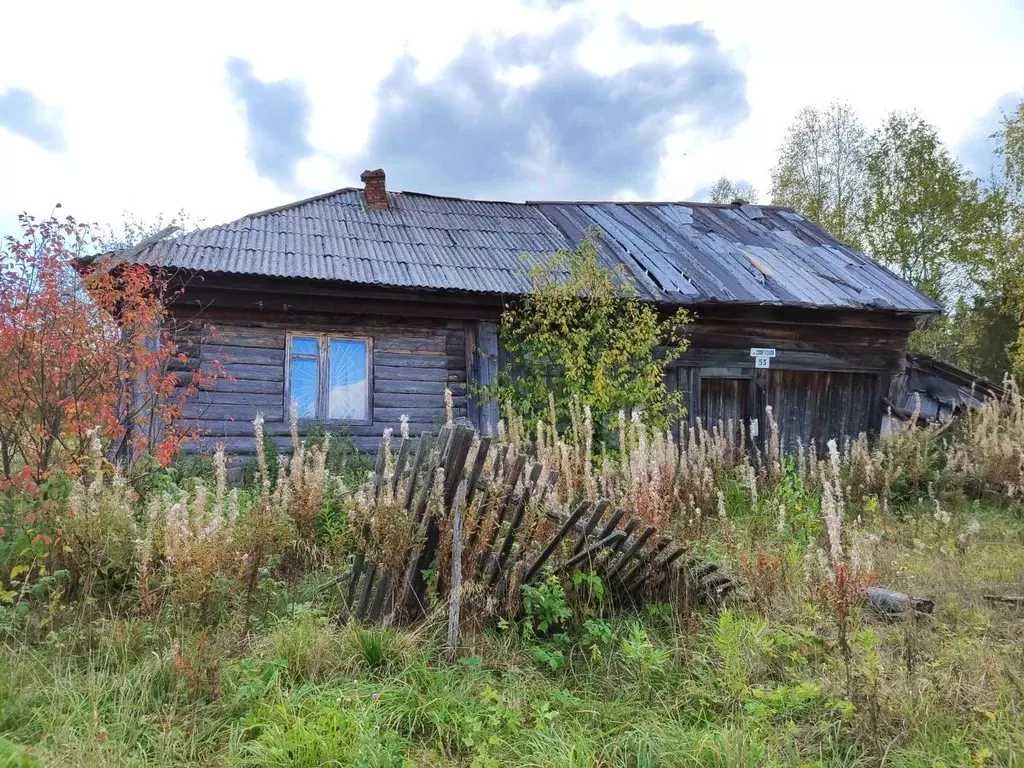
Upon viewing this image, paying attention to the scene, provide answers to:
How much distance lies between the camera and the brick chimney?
1082cm

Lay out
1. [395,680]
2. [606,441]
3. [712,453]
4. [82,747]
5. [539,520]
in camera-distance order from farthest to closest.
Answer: [606,441], [712,453], [539,520], [395,680], [82,747]

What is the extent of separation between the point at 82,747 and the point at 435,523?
1.64m

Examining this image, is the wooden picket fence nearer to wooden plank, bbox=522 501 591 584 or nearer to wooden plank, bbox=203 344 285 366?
wooden plank, bbox=522 501 591 584

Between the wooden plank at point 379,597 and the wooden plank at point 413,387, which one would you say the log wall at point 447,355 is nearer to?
the wooden plank at point 413,387

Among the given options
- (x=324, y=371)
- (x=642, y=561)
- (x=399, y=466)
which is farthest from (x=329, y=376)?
(x=642, y=561)

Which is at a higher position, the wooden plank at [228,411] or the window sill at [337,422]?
the wooden plank at [228,411]

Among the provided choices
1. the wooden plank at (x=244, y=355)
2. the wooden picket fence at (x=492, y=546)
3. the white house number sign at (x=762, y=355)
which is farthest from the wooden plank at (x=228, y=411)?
the white house number sign at (x=762, y=355)

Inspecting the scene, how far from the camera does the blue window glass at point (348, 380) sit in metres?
8.29

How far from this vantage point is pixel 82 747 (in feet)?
7.87

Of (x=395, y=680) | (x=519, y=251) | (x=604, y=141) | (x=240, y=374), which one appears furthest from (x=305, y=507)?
(x=604, y=141)

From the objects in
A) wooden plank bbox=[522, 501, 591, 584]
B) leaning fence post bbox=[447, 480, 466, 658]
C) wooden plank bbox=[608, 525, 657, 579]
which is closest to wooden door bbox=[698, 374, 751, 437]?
wooden plank bbox=[608, 525, 657, 579]

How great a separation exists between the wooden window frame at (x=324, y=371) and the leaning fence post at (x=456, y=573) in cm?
506

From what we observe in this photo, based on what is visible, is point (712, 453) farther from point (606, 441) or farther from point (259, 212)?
point (259, 212)

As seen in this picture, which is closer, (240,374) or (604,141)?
(240,374)
